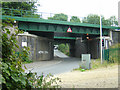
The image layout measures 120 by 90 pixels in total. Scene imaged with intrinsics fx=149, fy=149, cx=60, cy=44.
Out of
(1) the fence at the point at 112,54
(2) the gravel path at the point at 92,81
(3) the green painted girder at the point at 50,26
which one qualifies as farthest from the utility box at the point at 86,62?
(3) the green painted girder at the point at 50,26

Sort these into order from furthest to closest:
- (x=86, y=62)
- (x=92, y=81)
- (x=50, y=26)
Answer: (x=50, y=26)
(x=86, y=62)
(x=92, y=81)

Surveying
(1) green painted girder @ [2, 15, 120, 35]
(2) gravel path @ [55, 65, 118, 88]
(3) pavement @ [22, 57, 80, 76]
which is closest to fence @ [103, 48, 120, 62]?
(3) pavement @ [22, 57, 80, 76]

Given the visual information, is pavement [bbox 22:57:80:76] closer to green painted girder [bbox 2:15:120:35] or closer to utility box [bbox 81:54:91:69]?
utility box [bbox 81:54:91:69]

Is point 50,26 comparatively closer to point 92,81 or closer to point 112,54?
point 112,54

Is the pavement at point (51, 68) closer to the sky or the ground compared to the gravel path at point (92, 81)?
closer to the ground

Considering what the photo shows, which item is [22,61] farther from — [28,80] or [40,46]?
[40,46]

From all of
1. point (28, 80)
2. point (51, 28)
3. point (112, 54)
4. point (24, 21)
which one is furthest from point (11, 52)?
point (51, 28)

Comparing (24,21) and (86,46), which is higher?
(24,21)

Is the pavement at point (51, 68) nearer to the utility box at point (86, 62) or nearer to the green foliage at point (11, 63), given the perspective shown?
the utility box at point (86, 62)

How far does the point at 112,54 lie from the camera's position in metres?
19.5

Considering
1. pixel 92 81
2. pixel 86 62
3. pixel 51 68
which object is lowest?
pixel 51 68

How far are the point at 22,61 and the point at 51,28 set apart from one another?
71.7 ft

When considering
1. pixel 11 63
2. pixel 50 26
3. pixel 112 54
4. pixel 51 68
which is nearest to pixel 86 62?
pixel 51 68

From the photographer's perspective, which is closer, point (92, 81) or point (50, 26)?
point (92, 81)
